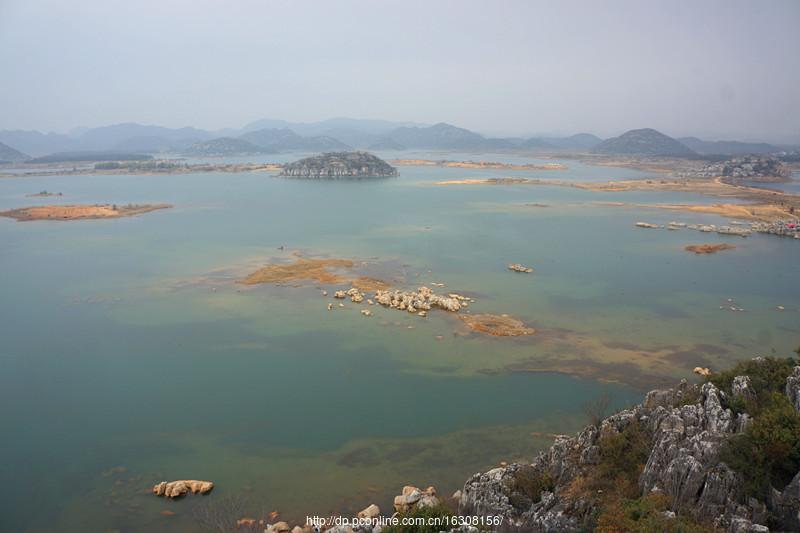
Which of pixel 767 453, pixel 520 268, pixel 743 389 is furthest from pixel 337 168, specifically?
pixel 767 453

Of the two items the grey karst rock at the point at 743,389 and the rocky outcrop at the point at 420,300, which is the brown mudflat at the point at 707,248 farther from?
the grey karst rock at the point at 743,389

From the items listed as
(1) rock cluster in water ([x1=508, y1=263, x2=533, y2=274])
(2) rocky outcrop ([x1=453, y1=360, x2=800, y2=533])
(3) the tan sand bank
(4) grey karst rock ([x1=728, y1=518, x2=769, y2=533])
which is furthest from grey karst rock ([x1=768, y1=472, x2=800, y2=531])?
(3) the tan sand bank

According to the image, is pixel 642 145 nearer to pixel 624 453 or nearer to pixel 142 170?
pixel 142 170

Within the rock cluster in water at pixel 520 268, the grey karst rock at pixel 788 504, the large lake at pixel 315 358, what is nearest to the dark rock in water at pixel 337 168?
the large lake at pixel 315 358

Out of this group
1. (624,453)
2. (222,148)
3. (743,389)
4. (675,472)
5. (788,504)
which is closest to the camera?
(788,504)

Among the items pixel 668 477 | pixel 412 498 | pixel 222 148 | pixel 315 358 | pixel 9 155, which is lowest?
pixel 412 498
